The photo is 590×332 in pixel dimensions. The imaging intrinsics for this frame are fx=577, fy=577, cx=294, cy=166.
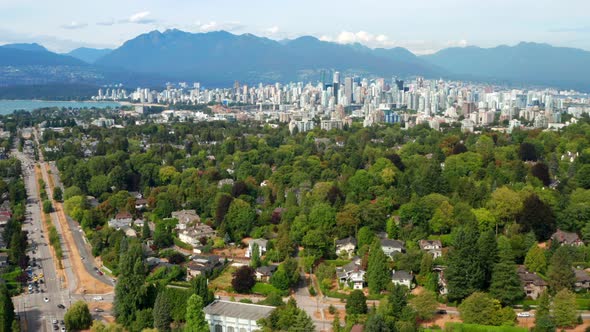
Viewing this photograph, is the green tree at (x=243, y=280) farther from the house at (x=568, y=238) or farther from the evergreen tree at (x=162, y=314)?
the house at (x=568, y=238)

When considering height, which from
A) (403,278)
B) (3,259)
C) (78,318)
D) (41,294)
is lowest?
(41,294)

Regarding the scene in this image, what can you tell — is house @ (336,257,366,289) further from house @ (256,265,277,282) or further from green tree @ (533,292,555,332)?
green tree @ (533,292,555,332)

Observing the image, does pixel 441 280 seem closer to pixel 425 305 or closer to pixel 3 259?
pixel 425 305

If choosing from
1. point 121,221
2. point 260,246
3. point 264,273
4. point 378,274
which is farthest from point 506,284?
point 121,221

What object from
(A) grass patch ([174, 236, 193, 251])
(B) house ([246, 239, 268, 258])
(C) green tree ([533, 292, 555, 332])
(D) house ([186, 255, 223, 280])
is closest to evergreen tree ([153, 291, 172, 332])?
(D) house ([186, 255, 223, 280])

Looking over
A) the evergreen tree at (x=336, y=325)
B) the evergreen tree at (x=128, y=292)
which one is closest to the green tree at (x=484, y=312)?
the evergreen tree at (x=336, y=325)

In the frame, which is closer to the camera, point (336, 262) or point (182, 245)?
point (336, 262)
